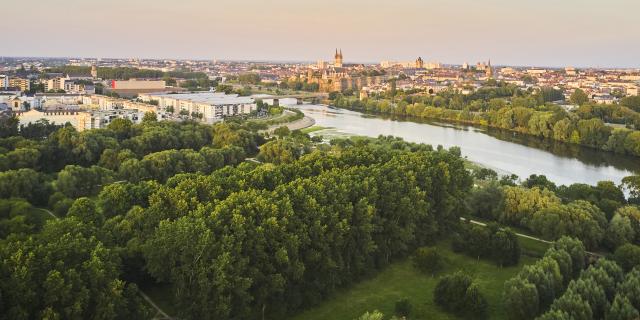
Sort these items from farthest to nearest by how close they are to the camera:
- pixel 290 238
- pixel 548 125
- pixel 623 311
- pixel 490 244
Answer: pixel 548 125 < pixel 490 244 < pixel 290 238 < pixel 623 311

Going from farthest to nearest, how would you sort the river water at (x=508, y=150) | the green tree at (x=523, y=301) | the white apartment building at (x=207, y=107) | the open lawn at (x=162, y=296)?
the white apartment building at (x=207, y=107)
the river water at (x=508, y=150)
the open lawn at (x=162, y=296)
the green tree at (x=523, y=301)

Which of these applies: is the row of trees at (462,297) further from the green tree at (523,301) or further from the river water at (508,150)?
the river water at (508,150)

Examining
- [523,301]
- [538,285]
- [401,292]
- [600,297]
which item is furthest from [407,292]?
[600,297]

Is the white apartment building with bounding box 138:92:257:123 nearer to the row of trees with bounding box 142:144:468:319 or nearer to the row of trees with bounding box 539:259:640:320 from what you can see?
the row of trees with bounding box 142:144:468:319

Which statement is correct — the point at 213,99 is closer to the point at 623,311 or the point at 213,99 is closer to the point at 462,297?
the point at 462,297

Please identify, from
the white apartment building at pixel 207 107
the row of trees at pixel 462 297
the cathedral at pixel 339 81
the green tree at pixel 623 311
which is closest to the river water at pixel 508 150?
the white apartment building at pixel 207 107

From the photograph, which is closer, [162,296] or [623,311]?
[623,311]
